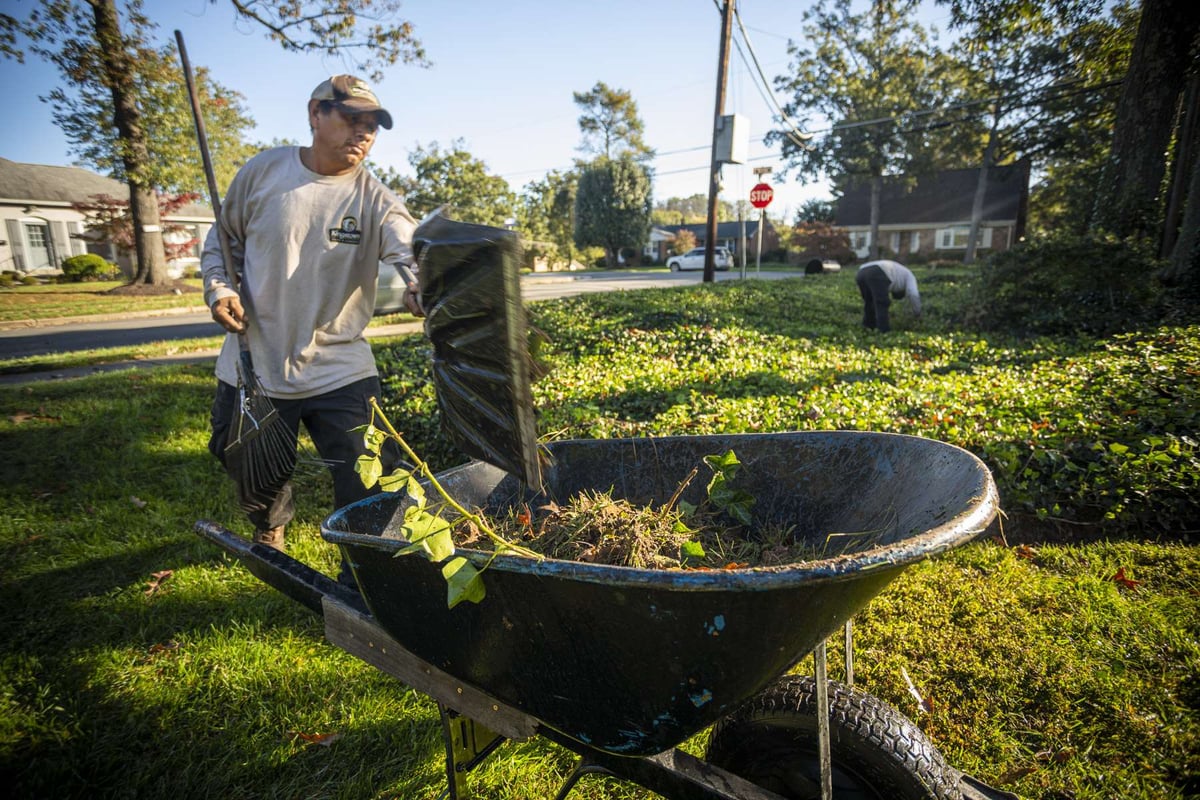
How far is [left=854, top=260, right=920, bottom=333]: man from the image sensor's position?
345 inches

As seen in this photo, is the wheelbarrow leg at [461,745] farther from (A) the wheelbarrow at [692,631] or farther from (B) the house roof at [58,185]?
(B) the house roof at [58,185]

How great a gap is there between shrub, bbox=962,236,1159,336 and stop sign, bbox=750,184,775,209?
449 inches

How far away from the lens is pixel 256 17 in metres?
11.8

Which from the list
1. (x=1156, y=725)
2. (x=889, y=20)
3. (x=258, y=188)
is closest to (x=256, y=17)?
(x=258, y=188)

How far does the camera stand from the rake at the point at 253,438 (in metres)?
2.44

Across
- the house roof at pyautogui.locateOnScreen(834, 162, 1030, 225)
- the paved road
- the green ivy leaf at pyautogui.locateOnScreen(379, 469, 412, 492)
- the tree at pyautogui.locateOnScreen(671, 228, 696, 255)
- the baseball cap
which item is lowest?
the paved road

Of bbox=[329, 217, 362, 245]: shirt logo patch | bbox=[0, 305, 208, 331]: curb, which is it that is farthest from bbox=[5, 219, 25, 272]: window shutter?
bbox=[329, 217, 362, 245]: shirt logo patch

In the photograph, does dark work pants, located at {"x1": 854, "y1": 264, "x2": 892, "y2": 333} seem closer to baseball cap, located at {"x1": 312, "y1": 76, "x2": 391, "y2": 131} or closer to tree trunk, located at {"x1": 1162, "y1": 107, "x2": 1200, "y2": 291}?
tree trunk, located at {"x1": 1162, "y1": 107, "x2": 1200, "y2": 291}

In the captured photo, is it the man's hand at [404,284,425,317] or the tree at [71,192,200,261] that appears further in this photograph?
the tree at [71,192,200,261]

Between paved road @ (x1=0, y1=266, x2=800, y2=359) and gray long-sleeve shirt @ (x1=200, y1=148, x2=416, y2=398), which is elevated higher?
gray long-sleeve shirt @ (x1=200, y1=148, x2=416, y2=398)

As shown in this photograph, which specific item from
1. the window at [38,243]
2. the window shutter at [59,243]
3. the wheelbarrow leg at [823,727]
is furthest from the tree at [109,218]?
the wheelbarrow leg at [823,727]

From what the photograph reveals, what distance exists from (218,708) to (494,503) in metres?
1.37

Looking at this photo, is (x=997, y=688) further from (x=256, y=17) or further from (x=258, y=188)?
(x=256, y=17)

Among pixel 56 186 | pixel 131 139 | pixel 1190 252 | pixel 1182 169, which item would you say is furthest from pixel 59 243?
pixel 1182 169
